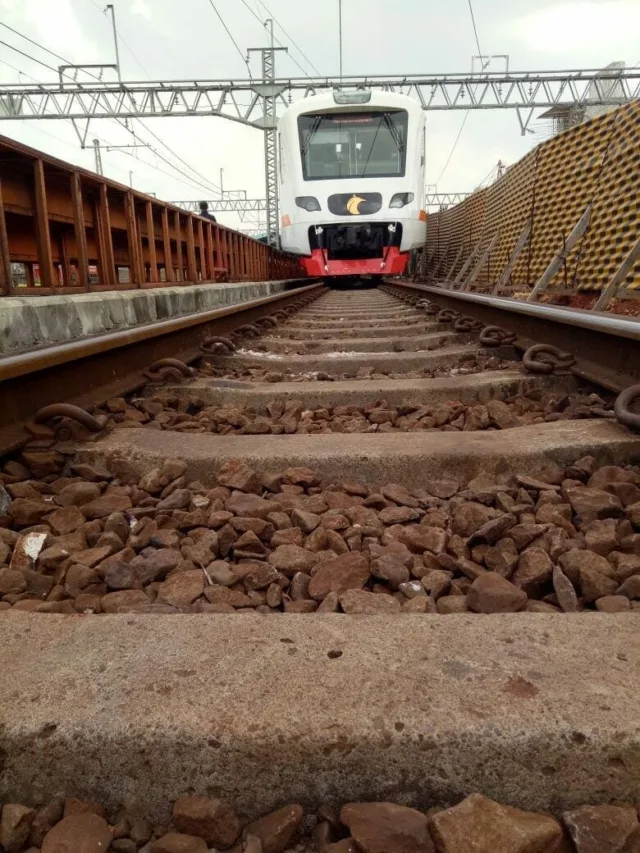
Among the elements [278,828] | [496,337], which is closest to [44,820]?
[278,828]

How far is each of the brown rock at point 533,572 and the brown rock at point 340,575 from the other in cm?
35

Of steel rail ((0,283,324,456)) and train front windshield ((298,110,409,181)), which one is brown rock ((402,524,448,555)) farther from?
train front windshield ((298,110,409,181))

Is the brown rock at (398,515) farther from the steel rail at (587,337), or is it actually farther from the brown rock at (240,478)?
the steel rail at (587,337)

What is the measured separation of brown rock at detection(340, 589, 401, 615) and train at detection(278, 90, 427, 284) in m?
10.0

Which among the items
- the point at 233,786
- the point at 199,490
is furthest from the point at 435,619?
the point at 199,490

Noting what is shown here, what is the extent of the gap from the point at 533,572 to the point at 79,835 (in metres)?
1.03

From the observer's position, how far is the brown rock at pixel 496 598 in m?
1.33

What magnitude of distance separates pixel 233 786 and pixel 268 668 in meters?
0.19

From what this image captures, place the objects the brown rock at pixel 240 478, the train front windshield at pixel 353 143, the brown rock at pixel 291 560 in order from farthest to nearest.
A: 1. the train front windshield at pixel 353 143
2. the brown rock at pixel 240 478
3. the brown rock at pixel 291 560

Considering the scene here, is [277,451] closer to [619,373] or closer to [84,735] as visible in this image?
[84,735]

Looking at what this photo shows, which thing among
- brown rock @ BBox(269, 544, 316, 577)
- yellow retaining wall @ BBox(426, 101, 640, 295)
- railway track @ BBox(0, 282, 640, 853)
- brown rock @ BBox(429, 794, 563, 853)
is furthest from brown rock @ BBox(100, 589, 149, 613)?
yellow retaining wall @ BBox(426, 101, 640, 295)

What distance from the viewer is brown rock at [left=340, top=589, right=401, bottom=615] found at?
4.38ft

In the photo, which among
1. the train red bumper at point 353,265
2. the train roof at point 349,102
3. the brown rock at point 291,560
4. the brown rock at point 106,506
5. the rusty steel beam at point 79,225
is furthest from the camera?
the train red bumper at point 353,265

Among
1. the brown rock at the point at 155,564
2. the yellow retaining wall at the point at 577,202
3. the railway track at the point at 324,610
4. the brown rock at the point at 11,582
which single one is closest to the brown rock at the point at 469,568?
the railway track at the point at 324,610
